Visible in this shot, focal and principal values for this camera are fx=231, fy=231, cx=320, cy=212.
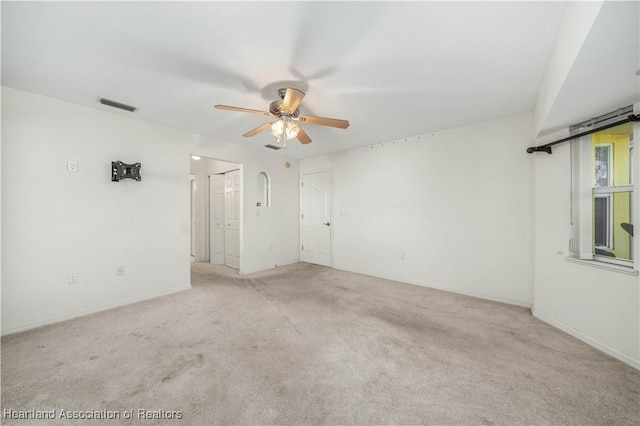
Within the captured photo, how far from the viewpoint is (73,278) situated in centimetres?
280

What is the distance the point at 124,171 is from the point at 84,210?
652 mm

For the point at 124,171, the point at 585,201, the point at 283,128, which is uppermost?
the point at 283,128

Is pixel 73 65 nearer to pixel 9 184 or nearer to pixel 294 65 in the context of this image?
pixel 9 184

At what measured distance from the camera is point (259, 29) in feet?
5.48

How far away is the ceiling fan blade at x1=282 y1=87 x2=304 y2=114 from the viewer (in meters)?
2.12

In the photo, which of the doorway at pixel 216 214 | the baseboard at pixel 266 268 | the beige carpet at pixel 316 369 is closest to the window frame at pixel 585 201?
the beige carpet at pixel 316 369

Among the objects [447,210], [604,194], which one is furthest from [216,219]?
[604,194]

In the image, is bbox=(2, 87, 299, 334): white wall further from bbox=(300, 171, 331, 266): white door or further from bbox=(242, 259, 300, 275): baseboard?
bbox=(300, 171, 331, 266): white door

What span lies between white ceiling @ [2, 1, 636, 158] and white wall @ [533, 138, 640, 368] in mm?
1005

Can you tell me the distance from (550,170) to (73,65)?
5.08 meters

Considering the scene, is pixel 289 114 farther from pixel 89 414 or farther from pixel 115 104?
pixel 89 414

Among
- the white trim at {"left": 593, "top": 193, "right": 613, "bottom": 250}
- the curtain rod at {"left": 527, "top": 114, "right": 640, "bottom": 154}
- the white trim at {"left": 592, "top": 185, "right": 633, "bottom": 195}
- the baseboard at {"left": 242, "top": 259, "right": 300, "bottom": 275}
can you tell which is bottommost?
the baseboard at {"left": 242, "top": 259, "right": 300, "bottom": 275}

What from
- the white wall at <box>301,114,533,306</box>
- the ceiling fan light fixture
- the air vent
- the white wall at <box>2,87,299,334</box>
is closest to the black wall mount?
the white wall at <box>2,87,299,334</box>

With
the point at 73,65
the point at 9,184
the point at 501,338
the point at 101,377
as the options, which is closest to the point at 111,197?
the point at 9,184
